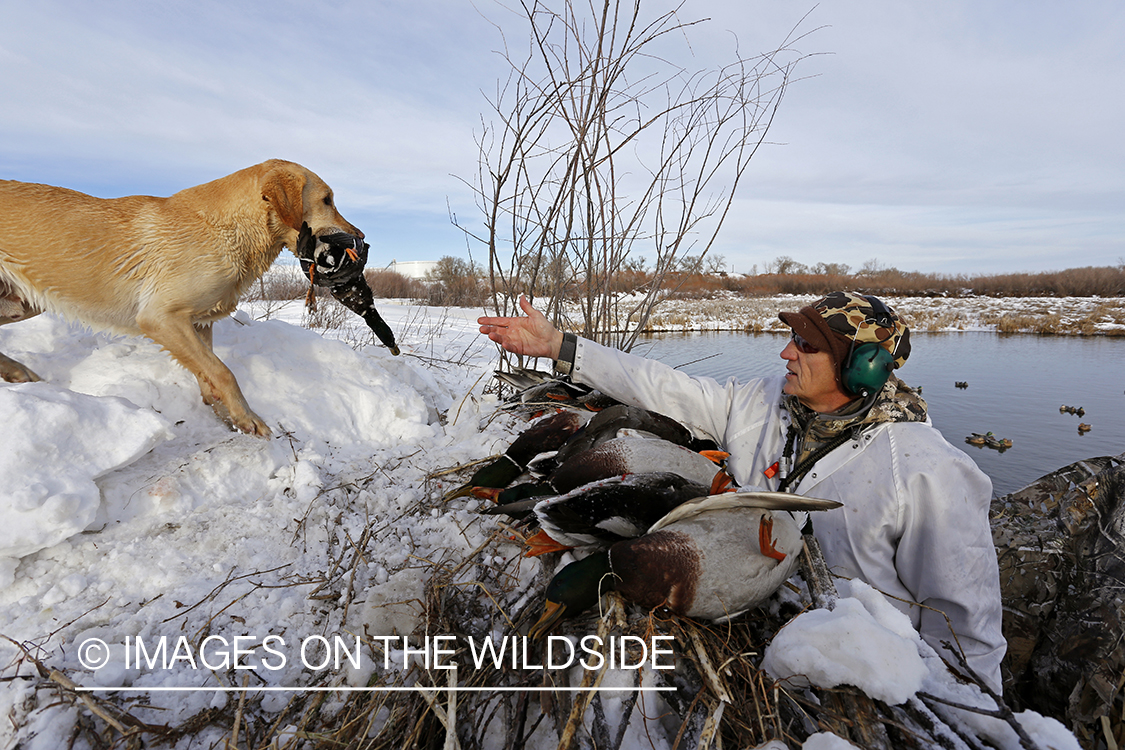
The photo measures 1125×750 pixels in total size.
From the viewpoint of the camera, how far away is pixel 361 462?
9.75 feet

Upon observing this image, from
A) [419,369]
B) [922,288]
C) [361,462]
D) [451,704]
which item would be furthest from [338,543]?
[922,288]

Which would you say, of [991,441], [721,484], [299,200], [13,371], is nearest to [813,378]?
[721,484]

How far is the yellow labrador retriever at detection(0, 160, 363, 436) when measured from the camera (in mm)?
2807

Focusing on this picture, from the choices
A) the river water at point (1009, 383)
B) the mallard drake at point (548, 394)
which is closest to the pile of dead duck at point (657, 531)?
the mallard drake at point (548, 394)

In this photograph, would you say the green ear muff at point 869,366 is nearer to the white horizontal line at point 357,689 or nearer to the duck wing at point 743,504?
the duck wing at point 743,504

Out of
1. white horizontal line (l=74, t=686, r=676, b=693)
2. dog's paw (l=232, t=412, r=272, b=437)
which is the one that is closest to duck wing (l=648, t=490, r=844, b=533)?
white horizontal line (l=74, t=686, r=676, b=693)

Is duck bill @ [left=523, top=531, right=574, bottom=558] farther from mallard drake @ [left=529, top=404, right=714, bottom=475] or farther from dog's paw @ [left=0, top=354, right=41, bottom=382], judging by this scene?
dog's paw @ [left=0, top=354, right=41, bottom=382]

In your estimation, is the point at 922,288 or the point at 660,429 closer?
the point at 660,429

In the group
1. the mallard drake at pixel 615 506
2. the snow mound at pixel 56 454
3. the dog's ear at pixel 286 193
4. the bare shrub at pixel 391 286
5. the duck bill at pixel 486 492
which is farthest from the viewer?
the bare shrub at pixel 391 286

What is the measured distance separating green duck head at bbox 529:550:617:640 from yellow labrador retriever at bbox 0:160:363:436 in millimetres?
2106

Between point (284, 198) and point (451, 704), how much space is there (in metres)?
2.92

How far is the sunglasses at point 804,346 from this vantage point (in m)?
2.22

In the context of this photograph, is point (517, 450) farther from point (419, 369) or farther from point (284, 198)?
point (419, 369)

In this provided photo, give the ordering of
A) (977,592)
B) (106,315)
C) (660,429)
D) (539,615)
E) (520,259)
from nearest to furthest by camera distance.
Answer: (539,615), (977,592), (660,429), (106,315), (520,259)
